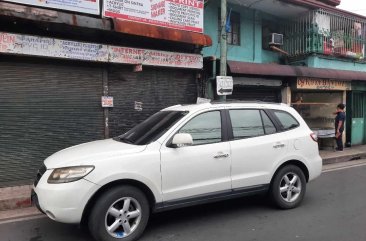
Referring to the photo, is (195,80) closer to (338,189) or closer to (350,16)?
(338,189)

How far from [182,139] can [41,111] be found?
4.42 meters

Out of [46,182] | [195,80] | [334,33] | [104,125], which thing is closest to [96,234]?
[46,182]

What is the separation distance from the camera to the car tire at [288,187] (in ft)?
19.1

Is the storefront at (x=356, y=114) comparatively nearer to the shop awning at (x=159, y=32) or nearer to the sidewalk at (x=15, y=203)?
the shop awning at (x=159, y=32)

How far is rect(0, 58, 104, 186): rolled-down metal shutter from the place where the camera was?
758cm

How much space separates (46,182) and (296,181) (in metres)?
3.86

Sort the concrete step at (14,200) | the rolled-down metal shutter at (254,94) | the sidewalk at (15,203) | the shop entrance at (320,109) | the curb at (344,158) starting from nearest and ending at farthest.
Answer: the sidewalk at (15,203)
the concrete step at (14,200)
the curb at (344,158)
the rolled-down metal shutter at (254,94)
the shop entrance at (320,109)

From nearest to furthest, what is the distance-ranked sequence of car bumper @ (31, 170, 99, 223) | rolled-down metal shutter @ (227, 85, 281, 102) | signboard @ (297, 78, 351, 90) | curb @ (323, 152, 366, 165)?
1. car bumper @ (31, 170, 99, 223)
2. curb @ (323, 152, 366, 165)
3. rolled-down metal shutter @ (227, 85, 281, 102)
4. signboard @ (297, 78, 351, 90)

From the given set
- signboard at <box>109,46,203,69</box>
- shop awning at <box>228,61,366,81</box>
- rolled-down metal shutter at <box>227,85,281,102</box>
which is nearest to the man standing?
shop awning at <box>228,61,366,81</box>

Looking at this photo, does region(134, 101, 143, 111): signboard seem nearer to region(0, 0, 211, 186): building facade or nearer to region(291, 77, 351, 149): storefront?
region(0, 0, 211, 186): building facade

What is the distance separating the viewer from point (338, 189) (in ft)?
24.1

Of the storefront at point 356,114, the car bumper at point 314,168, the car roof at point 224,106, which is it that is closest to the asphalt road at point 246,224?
the car bumper at point 314,168

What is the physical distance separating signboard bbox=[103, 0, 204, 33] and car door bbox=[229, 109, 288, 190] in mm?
Result: 4463

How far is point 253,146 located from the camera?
18.3ft
